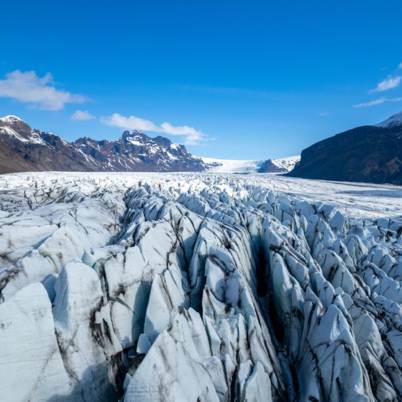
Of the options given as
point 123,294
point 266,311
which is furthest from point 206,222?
point 123,294

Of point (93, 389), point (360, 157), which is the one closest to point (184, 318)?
point (93, 389)

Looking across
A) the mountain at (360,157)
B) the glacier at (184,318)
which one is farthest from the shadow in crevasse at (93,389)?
the mountain at (360,157)

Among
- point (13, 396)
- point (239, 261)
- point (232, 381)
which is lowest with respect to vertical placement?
point (232, 381)

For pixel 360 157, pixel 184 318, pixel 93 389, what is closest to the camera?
pixel 93 389

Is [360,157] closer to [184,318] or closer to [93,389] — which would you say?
[184,318]

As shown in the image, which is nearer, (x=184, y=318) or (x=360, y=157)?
(x=184, y=318)

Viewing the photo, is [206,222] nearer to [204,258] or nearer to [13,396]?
[204,258]

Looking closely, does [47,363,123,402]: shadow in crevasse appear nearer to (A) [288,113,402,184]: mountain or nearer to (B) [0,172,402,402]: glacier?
(B) [0,172,402,402]: glacier
